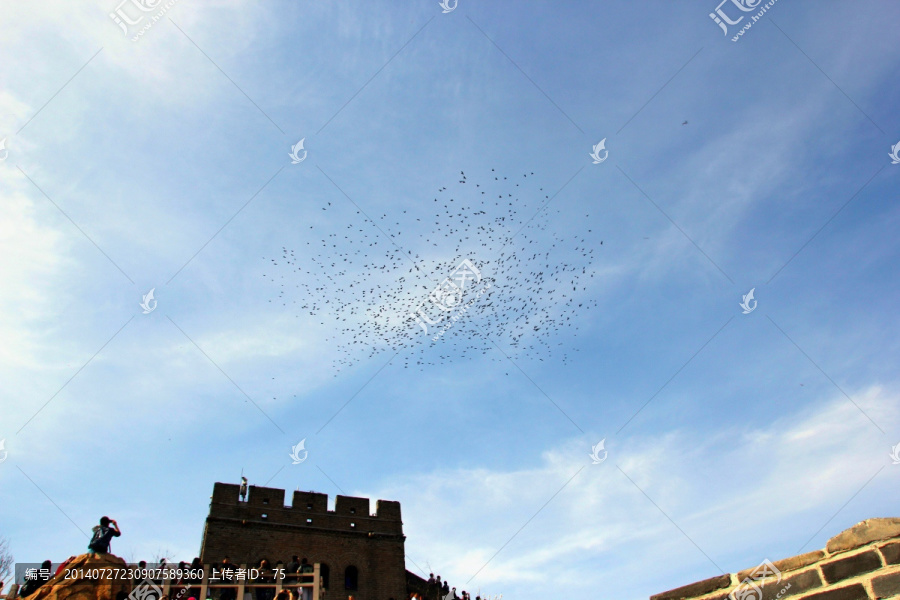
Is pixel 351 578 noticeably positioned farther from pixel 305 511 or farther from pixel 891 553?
pixel 891 553

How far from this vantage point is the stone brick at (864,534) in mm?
4605

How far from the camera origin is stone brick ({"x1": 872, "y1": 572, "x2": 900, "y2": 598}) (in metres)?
4.36

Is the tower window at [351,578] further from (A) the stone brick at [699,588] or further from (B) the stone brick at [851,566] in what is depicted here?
(B) the stone brick at [851,566]

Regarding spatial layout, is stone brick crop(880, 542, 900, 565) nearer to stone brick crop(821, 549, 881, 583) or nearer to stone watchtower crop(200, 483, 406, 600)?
stone brick crop(821, 549, 881, 583)

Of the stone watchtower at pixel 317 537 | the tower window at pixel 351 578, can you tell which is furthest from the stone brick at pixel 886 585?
the tower window at pixel 351 578

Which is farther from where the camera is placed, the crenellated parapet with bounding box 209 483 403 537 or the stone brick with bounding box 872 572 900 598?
the crenellated parapet with bounding box 209 483 403 537

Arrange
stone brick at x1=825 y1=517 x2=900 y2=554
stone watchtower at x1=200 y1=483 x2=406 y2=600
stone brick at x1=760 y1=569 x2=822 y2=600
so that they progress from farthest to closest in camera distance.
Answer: stone watchtower at x1=200 y1=483 x2=406 y2=600 < stone brick at x1=760 y1=569 x2=822 y2=600 < stone brick at x1=825 y1=517 x2=900 y2=554

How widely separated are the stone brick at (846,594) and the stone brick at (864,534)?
331mm

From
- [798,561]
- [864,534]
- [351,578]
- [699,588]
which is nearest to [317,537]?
[351,578]

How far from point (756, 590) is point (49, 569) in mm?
14905

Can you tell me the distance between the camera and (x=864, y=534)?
4.73 m

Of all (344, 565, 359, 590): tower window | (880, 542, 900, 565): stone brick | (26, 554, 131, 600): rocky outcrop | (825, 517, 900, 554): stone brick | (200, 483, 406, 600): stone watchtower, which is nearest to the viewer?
(880, 542, 900, 565): stone brick

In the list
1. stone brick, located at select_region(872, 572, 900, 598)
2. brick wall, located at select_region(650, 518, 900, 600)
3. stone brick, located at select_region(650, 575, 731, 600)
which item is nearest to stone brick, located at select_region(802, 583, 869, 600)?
brick wall, located at select_region(650, 518, 900, 600)

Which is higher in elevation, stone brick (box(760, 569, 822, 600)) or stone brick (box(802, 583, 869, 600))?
stone brick (box(760, 569, 822, 600))
